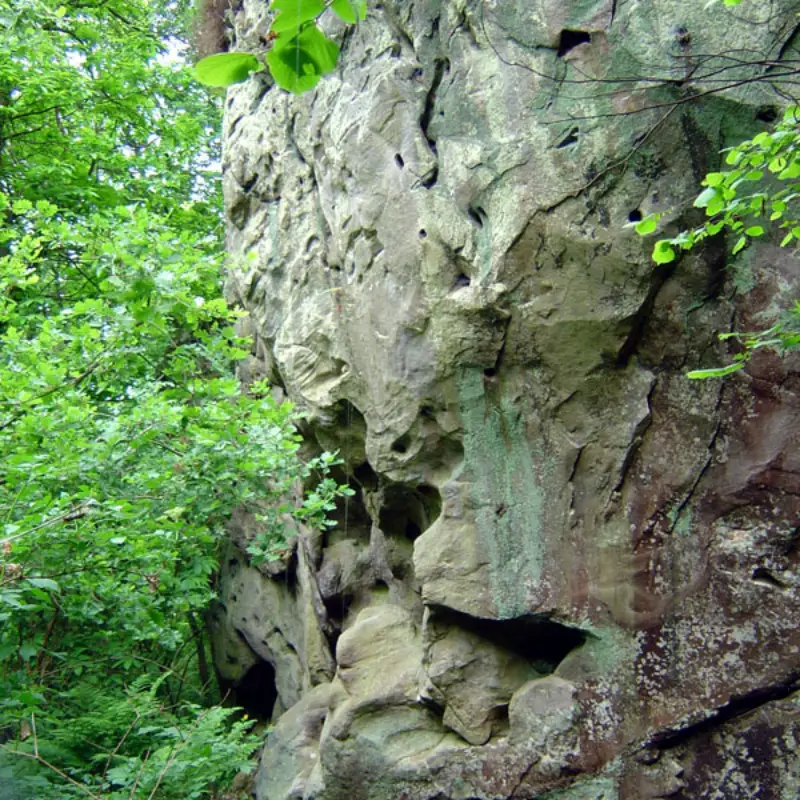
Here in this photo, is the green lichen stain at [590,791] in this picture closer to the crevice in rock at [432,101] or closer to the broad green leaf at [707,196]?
the broad green leaf at [707,196]

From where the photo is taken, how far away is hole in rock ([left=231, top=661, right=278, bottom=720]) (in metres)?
10.7

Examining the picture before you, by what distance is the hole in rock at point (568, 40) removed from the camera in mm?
Answer: 5760

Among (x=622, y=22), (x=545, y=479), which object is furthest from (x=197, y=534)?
(x=622, y=22)

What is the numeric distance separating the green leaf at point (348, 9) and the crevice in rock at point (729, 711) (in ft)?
14.8

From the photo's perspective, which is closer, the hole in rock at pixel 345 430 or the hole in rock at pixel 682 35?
the hole in rock at pixel 682 35

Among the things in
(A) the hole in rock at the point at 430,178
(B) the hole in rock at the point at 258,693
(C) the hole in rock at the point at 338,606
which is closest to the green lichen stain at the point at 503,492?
(A) the hole in rock at the point at 430,178

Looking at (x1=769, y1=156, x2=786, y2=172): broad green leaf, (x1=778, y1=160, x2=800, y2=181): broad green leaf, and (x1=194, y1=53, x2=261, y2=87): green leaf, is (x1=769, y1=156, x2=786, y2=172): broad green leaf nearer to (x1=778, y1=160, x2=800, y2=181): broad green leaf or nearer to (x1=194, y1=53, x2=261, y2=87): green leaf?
(x1=778, y1=160, x2=800, y2=181): broad green leaf

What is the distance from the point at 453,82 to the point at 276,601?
6.27 metres

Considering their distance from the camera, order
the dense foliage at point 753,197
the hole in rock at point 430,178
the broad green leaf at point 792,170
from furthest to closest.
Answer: the hole in rock at point 430,178
the broad green leaf at point 792,170
the dense foliage at point 753,197

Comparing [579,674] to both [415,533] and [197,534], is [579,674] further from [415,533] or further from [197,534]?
[197,534]

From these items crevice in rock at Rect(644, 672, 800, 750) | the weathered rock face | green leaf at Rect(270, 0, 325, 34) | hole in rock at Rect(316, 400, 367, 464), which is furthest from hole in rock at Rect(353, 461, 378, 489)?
green leaf at Rect(270, 0, 325, 34)

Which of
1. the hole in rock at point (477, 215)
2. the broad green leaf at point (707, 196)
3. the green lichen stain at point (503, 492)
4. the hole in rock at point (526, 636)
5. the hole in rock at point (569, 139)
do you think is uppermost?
the hole in rock at point (569, 139)

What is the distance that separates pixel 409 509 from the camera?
7.39 meters

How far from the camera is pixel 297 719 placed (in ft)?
25.8
